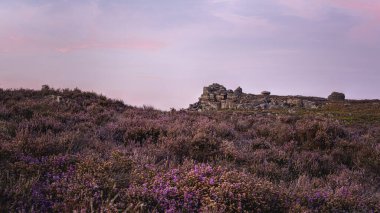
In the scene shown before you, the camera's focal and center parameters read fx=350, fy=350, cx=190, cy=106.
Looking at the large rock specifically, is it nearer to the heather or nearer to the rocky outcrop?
the rocky outcrop

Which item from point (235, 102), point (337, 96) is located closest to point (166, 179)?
point (235, 102)

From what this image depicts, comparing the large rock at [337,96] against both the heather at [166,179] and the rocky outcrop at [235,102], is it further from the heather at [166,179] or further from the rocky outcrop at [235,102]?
the heather at [166,179]

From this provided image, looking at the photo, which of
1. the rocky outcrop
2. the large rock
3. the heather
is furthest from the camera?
the large rock

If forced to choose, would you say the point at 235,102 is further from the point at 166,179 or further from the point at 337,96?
the point at 166,179

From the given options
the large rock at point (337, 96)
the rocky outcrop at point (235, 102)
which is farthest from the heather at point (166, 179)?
the large rock at point (337, 96)

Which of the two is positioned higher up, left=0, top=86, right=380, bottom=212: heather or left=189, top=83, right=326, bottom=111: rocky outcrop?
left=189, top=83, right=326, bottom=111: rocky outcrop

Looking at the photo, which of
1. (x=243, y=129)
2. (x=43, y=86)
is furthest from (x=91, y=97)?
Answer: (x=243, y=129)

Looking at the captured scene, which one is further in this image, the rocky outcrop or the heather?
the rocky outcrop

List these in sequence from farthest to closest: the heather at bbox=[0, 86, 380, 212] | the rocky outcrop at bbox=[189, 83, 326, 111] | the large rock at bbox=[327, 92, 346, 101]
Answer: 1. the large rock at bbox=[327, 92, 346, 101]
2. the rocky outcrop at bbox=[189, 83, 326, 111]
3. the heather at bbox=[0, 86, 380, 212]

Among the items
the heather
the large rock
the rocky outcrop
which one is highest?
the large rock

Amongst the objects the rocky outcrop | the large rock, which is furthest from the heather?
the large rock

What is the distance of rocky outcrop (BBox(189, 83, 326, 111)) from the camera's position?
48619 millimetres

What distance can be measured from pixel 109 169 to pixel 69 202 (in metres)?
1.23

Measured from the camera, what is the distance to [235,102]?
52.8 m
